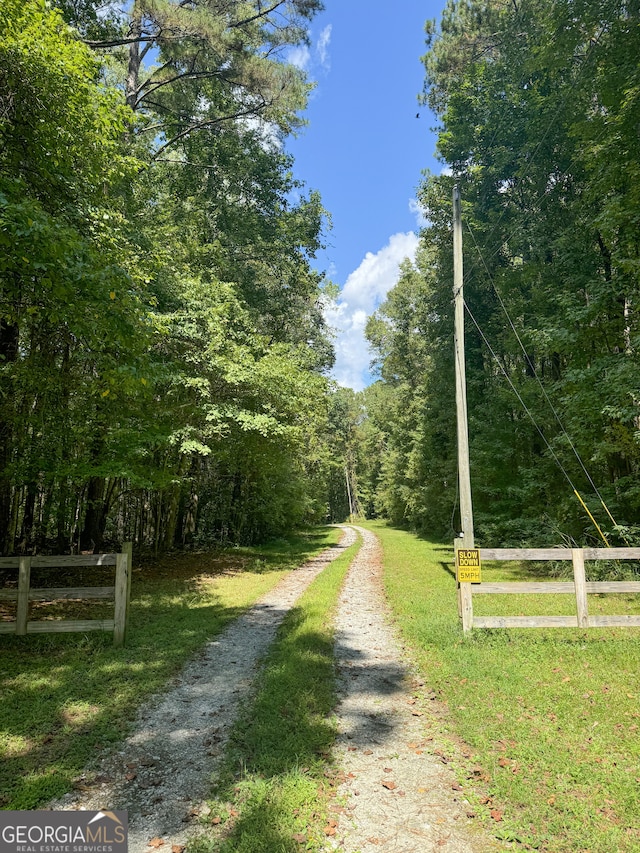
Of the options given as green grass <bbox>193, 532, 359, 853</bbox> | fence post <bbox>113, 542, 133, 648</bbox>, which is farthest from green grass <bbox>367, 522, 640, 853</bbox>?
fence post <bbox>113, 542, 133, 648</bbox>

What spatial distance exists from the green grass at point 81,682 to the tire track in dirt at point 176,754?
0.64ft

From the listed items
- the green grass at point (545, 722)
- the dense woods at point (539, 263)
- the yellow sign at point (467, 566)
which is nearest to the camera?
the green grass at point (545, 722)

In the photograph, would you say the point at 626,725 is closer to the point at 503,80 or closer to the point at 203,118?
the point at 203,118

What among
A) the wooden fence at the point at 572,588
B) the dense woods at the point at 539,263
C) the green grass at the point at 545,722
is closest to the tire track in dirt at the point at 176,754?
the green grass at the point at 545,722

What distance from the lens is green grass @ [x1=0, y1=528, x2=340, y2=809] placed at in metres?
3.50

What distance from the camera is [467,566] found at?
22.6 feet

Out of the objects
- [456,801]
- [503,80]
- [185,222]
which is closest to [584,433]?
[456,801]

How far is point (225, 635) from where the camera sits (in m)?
7.30

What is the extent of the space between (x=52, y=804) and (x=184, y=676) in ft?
8.27

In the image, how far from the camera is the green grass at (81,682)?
3.50 meters

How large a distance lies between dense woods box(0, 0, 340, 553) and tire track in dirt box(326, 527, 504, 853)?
4718 millimetres

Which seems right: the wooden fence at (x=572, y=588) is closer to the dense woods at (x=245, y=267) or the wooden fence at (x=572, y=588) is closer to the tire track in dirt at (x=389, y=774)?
the tire track in dirt at (x=389, y=774)

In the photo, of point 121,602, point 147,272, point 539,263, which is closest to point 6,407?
point 147,272

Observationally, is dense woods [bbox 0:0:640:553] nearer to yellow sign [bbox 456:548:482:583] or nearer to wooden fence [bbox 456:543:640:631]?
wooden fence [bbox 456:543:640:631]
